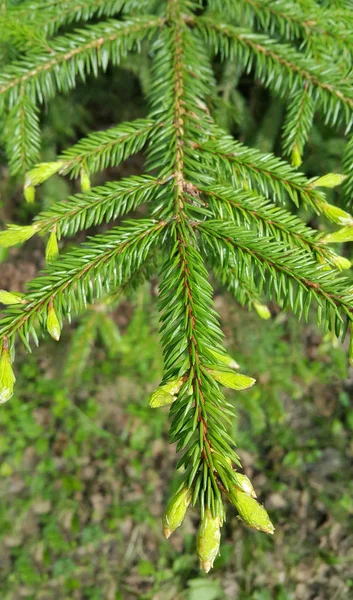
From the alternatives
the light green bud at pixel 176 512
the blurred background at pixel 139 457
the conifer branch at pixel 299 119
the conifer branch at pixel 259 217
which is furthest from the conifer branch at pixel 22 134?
the light green bud at pixel 176 512

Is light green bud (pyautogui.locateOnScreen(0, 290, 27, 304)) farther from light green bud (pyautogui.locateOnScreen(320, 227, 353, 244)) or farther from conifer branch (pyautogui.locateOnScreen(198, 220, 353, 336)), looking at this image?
light green bud (pyautogui.locateOnScreen(320, 227, 353, 244))

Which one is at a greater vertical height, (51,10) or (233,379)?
(51,10)

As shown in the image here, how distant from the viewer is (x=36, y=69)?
1.48 metres

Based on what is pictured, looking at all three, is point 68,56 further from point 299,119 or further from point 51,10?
point 299,119

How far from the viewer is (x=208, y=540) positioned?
2.56 ft

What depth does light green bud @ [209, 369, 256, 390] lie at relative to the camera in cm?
89

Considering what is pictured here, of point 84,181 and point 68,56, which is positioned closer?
point 84,181

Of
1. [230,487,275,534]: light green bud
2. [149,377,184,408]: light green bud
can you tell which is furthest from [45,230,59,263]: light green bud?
[230,487,275,534]: light green bud

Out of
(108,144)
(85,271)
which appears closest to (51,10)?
(108,144)

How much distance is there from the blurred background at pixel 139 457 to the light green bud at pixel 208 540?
1.75m

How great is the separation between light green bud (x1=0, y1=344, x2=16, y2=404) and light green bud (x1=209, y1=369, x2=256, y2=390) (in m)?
0.44

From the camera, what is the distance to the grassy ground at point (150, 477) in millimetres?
2951

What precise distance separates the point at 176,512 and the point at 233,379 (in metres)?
0.27

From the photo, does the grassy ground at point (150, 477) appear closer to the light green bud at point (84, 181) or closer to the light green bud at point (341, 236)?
the light green bud at point (84, 181)
